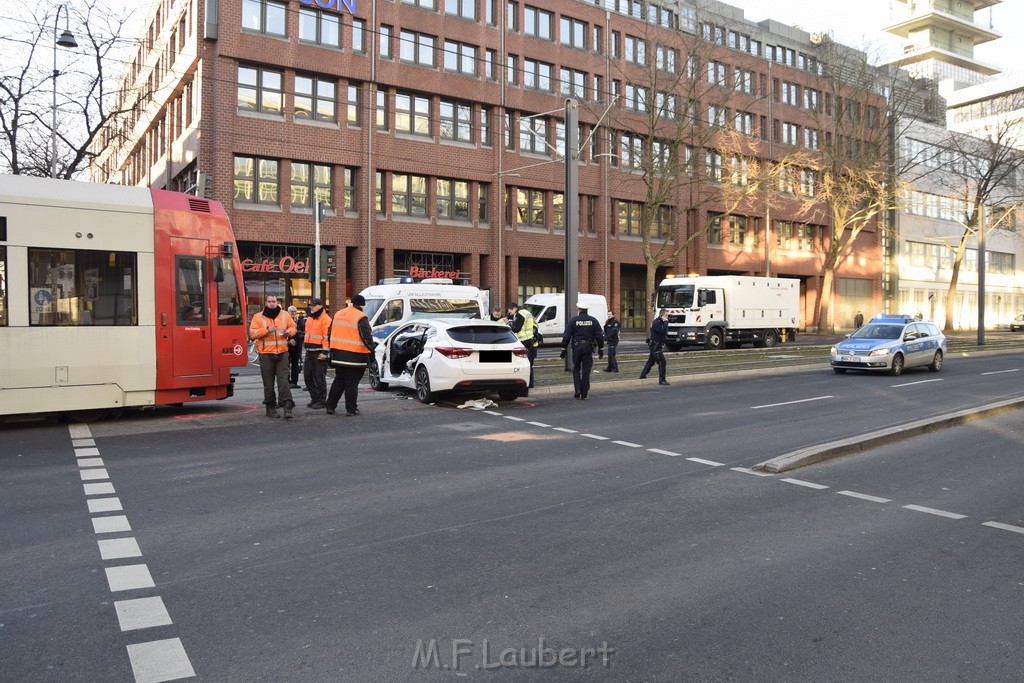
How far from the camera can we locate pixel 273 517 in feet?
21.1

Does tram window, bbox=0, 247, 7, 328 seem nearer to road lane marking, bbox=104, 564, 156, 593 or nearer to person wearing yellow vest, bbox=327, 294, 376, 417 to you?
person wearing yellow vest, bbox=327, 294, 376, 417

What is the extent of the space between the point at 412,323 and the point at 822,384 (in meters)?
9.61

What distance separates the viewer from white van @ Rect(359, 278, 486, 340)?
816 inches

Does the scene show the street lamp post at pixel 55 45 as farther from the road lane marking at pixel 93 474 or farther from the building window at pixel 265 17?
the road lane marking at pixel 93 474

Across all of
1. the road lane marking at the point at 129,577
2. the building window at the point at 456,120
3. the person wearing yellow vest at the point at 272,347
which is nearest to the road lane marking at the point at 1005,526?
the road lane marking at the point at 129,577

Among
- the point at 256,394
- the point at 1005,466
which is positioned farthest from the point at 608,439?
the point at 256,394

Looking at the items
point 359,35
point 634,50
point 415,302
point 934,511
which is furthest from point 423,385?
point 634,50

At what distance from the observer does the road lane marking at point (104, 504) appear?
6672 millimetres

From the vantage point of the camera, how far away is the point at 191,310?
1236 cm

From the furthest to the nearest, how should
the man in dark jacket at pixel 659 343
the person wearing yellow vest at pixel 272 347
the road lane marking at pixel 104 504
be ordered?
the man in dark jacket at pixel 659 343 < the person wearing yellow vest at pixel 272 347 < the road lane marking at pixel 104 504

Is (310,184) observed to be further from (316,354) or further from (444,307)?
(316,354)

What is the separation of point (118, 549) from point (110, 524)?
0.75 meters

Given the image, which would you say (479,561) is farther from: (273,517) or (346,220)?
(346,220)

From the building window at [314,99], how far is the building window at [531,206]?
10761 millimetres
